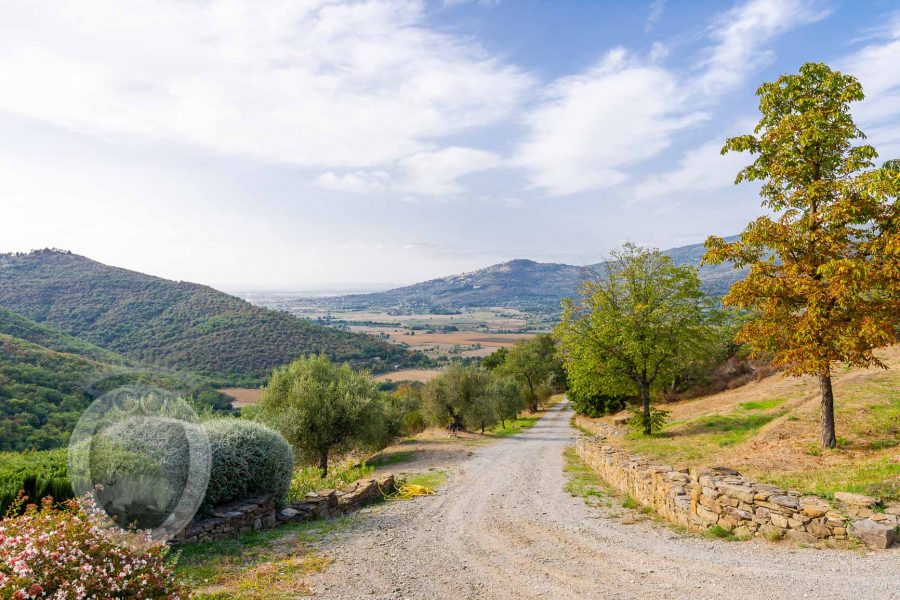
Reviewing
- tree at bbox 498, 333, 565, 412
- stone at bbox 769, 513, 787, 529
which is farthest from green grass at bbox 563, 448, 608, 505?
tree at bbox 498, 333, 565, 412

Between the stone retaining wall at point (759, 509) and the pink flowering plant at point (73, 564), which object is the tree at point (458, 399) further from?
the pink flowering plant at point (73, 564)

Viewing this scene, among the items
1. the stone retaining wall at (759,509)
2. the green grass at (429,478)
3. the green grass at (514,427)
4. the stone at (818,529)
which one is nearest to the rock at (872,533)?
the stone retaining wall at (759,509)

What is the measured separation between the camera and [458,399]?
36344 mm

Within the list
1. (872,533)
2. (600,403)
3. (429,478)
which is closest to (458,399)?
(600,403)

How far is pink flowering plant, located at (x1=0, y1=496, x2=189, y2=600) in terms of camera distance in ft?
14.4

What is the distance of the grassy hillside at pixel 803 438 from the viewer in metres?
10.4

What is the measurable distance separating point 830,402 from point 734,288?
387cm

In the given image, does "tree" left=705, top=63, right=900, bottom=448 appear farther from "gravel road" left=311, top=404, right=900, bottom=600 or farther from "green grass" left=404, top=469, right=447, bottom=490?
"green grass" left=404, top=469, right=447, bottom=490

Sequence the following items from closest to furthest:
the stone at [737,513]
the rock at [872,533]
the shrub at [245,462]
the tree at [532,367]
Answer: the rock at [872,533], the stone at [737,513], the shrub at [245,462], the tree at [532,367]

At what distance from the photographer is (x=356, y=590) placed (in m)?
7.01

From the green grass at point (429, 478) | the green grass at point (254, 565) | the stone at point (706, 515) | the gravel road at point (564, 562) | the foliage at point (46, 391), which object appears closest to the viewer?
the gravel road at point (564, 562)

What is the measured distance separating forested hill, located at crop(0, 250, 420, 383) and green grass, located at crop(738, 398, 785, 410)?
5394 centimetres

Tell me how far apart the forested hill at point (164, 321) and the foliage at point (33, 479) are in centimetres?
5393

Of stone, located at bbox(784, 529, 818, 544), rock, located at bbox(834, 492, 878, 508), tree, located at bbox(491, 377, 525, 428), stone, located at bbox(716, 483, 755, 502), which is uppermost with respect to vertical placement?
rock, located at bbox(834, 492, 878, 508)
